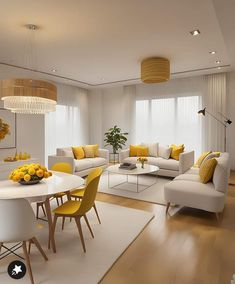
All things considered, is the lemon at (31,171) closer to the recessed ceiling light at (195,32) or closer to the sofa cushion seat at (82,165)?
the sofa cushion seat at (82,165)

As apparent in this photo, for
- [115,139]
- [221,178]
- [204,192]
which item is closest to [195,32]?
[221,178]

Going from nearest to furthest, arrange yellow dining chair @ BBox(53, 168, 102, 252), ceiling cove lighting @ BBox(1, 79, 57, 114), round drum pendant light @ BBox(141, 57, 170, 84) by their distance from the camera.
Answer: yellow dining chair @ BBox(53, 168, 102, 252) → ceiling cove lighting @ BBox(1, 79, 57, 114) → round drum pendant light @ BBox(141, 57, 170, 84)

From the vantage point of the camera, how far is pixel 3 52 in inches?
178

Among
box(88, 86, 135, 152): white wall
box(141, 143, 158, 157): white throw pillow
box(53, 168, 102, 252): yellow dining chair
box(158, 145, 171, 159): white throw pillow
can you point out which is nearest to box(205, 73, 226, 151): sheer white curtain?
box(158, 145, 171, 159): white throw pillow

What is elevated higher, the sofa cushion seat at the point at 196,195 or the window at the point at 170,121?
the window at the point at 170,121

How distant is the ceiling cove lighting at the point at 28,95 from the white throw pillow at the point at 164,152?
3.75 m

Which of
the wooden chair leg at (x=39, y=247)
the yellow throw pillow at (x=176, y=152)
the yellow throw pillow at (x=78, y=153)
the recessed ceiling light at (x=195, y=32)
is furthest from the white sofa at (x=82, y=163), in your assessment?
the recessed ceiling light at (x=195, y=32)

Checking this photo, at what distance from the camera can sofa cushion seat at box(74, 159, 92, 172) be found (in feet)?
17.7

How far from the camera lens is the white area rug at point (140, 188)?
4.24 meters

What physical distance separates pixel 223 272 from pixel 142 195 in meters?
2.36

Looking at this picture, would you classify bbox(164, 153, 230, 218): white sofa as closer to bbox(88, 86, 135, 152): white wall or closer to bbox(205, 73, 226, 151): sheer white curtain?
bbox(205, 73, 226, 151): sheer white curtain

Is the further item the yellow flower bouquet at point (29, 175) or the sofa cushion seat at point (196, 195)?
the sofa cushion seat at point (196, 195)

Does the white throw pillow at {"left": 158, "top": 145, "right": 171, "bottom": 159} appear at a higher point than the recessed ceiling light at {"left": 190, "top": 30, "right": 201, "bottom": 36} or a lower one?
lower

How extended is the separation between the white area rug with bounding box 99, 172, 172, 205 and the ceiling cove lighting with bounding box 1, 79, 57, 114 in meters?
2.31
